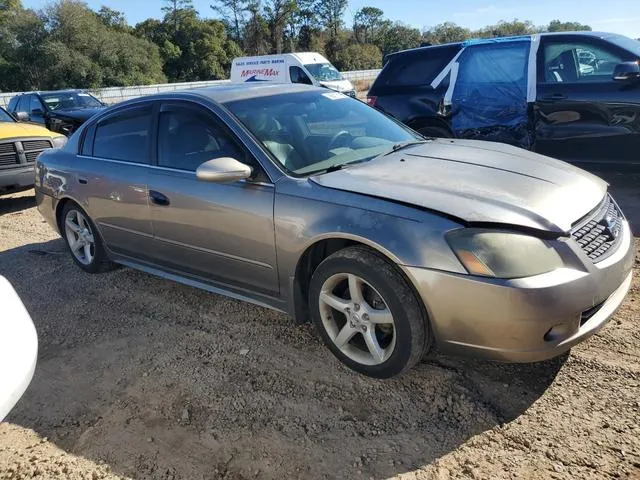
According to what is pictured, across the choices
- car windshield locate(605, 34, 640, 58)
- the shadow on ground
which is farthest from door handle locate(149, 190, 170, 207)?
car windshield locate(605, 34, 640, 58)

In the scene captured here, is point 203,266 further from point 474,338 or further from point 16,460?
point 474,338

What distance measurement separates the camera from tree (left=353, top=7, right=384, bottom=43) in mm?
70350

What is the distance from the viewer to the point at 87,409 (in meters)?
2.91

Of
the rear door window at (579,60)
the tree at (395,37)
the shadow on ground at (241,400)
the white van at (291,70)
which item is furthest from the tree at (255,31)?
the shadow on ground at (241,400)

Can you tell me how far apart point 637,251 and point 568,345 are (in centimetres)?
243

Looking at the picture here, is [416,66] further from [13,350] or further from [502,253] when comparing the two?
[13,350]

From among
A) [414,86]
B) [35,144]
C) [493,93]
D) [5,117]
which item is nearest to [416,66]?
[414,86]

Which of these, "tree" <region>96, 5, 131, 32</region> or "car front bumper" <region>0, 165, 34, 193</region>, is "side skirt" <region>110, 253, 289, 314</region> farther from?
"tree" <region>96, 5, 131, 32</region>

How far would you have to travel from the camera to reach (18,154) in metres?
7.62

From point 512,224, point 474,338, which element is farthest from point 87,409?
point 512,224

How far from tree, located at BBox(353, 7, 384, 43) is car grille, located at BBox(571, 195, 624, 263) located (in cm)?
7185

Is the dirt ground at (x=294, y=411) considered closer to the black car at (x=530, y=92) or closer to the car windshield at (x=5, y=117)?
the black car at (x=530, y=92)

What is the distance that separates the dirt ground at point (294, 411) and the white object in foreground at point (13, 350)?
1.89 feet

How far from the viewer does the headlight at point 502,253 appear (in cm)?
242
